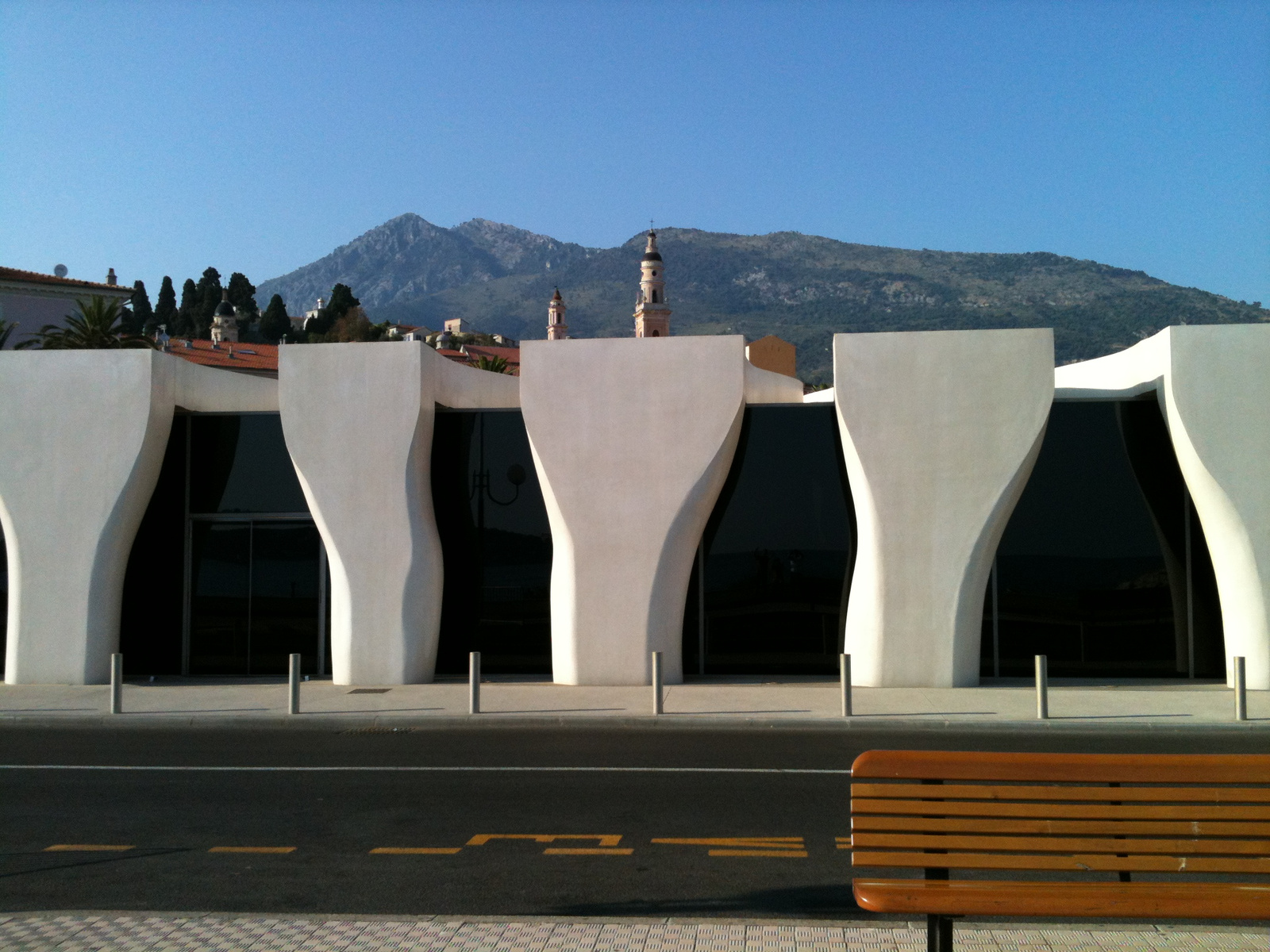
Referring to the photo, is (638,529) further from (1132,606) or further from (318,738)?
(1132,606)

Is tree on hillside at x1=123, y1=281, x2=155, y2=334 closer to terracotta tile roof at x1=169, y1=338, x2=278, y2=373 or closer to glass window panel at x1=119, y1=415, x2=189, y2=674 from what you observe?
terracotta tile roof at x1=169, y1=338, x2=278, y2=373

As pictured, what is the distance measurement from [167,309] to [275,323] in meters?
16.5

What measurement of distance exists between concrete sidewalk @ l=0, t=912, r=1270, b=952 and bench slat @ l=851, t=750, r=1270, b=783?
3.60 ft

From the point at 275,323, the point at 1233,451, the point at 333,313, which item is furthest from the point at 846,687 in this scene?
the point at 275,323

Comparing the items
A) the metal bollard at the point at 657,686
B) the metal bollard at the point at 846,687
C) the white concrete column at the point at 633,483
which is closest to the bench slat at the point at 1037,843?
the metal bollard at the point at 846,687

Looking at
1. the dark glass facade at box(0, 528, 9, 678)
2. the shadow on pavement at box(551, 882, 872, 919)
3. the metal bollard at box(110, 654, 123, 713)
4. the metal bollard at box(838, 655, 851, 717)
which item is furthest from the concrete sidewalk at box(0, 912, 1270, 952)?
the dark glass facade at box(0, 528, 9, 678)

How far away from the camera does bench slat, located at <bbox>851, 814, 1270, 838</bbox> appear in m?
4.89

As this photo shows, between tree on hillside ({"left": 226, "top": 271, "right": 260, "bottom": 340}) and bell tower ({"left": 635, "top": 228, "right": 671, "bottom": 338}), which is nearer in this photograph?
bell tower ({"left": 635, "top": 228, "right": 671, "bottom": 338})

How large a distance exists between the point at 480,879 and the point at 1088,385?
15.9 meters

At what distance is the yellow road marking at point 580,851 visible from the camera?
761cm

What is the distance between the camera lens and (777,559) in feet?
57.2

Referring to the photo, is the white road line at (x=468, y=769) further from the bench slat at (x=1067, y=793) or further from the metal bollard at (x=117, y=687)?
the bench slat at (x=1067, y=793)

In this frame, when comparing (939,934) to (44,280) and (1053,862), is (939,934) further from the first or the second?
(44,280)

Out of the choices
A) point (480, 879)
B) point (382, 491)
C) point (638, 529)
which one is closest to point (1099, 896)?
point (480, 879)
